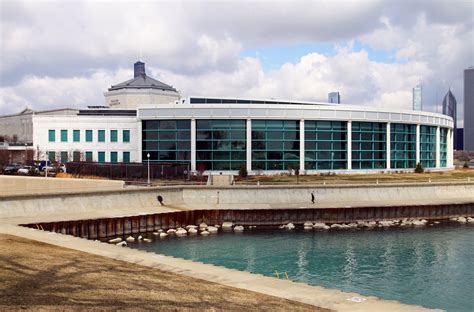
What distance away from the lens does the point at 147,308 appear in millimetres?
15000

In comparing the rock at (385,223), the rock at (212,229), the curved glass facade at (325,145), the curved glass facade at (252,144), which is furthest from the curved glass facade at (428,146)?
the rock at (212,229)

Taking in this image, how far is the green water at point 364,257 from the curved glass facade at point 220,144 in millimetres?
30259

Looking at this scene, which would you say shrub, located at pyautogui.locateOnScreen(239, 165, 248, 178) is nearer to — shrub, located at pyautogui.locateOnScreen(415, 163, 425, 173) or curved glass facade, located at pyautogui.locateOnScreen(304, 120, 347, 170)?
curved glass facade, located at pyautogui.locateOnScreen(304, 120, 347, 170)

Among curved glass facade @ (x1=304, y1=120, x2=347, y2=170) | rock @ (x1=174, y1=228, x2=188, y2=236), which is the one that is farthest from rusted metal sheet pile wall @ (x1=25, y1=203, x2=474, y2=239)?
curved glass facade @ (x1=304, y1=120, x2=347, y2=170)

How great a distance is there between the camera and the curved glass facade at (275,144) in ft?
256

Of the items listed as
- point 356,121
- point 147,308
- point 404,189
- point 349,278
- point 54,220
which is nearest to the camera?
point 147,308

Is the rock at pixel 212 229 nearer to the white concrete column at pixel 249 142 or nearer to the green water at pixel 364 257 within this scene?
the green water at pixel 364 257

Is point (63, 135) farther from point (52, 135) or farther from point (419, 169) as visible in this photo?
point (419, 169)

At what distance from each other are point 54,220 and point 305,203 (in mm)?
26645

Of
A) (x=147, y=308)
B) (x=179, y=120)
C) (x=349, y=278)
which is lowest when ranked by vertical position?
(x=349, y=278)

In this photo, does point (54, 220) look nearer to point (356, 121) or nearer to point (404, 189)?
point (404, 189)

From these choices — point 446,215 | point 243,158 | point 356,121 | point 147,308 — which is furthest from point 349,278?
point 356,121

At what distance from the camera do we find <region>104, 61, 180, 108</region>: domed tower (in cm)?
11650

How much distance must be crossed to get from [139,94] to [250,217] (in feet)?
237
